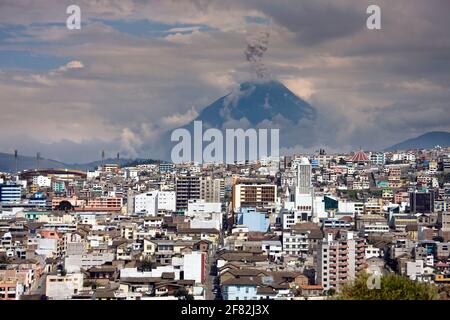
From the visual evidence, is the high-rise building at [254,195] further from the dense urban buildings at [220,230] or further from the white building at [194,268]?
the white building at [194,268]

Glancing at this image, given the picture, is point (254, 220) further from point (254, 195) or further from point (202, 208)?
point (254, 195)

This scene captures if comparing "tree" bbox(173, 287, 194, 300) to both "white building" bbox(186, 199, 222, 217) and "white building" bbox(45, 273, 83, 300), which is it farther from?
"white building" bbox(186, 199, 222, 217)

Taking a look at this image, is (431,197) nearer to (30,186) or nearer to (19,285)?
(30,186)

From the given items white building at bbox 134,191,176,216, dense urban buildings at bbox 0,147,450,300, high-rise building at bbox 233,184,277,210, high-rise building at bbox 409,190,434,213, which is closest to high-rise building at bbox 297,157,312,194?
dense urban buildings at bbox 0,147,450,300

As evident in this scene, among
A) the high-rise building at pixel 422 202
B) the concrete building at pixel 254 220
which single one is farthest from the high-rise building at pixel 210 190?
the high-rise building at pixel 422 202

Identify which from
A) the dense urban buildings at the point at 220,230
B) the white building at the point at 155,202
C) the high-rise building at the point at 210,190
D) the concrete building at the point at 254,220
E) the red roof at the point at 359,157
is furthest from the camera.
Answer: the red roof at the point at 359,157

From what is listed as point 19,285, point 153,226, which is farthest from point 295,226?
point 19,285

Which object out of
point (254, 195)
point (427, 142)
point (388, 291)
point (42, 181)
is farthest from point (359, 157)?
point (388, 291)
